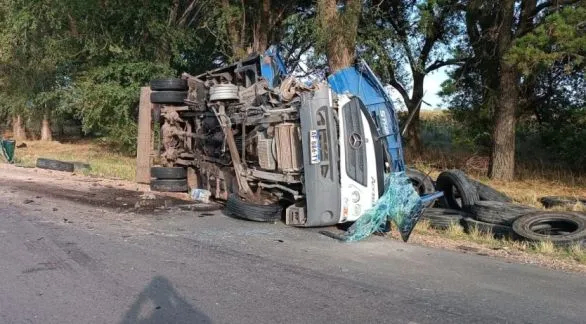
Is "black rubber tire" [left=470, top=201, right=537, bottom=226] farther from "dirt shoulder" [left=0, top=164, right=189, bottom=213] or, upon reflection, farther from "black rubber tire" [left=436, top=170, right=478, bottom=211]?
"dirt shoulder" [left=0, top=164, right=189, bottom=213]

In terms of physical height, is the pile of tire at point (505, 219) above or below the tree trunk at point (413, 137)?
below

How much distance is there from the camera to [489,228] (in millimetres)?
8297

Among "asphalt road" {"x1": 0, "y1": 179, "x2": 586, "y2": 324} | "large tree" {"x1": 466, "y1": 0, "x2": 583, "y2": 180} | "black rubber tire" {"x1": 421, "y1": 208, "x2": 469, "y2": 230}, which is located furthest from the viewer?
"large tree" {"x1": 466, "y1": 0, "x2": 583, "y2": 180}

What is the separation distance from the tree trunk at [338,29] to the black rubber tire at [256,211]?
6.51m

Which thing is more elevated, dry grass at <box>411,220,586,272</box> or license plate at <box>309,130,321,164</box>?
license plate at <box>309,130,321,164</box>

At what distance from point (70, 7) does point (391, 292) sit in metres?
15.4

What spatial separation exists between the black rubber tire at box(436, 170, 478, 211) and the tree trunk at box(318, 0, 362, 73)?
195 inches

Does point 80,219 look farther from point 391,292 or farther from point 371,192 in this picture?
point 391,292

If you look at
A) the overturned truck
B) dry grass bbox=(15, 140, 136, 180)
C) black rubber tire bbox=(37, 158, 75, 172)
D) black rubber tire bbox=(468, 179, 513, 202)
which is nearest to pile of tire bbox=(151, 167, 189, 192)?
the overturned truck

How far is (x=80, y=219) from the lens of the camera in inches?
334

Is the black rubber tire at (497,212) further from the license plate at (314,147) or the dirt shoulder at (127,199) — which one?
the license plate at (314,147)

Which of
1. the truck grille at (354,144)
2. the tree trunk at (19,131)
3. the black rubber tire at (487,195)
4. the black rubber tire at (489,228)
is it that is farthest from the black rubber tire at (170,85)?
the tree trunk at (19,131)

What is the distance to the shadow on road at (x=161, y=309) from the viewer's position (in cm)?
448

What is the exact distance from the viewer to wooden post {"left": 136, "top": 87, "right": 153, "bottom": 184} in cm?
1189
